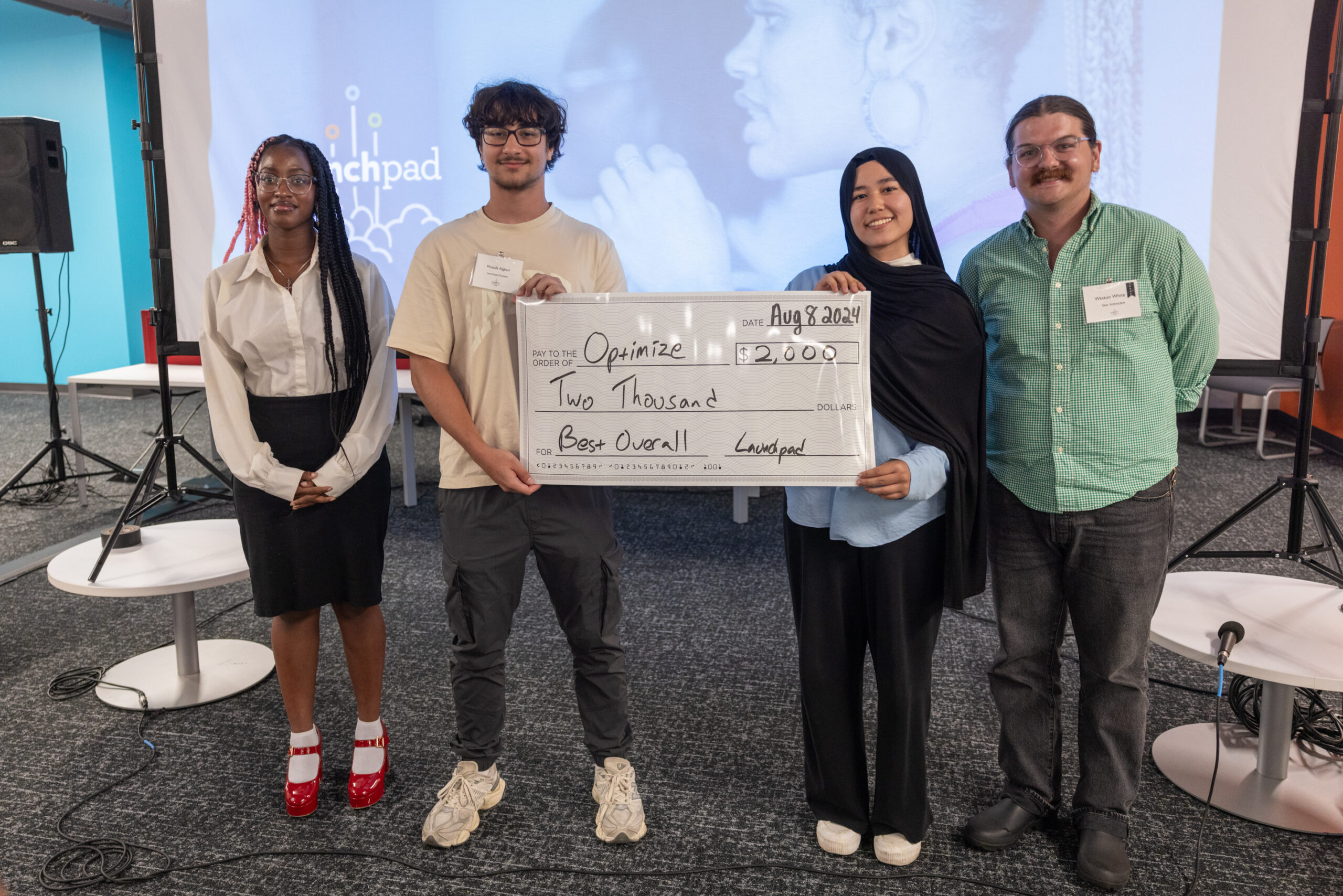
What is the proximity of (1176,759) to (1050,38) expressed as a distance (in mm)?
2282

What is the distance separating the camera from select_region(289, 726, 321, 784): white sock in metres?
2.08

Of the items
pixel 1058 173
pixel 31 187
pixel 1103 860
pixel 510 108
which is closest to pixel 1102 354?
pixel 1058 173

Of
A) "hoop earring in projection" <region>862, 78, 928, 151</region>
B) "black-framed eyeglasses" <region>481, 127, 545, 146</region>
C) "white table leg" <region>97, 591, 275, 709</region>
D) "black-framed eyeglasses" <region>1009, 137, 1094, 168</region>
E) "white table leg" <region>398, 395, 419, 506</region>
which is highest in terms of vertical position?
"hoop earring in projection" <region>862, 78, 928, 151</region>

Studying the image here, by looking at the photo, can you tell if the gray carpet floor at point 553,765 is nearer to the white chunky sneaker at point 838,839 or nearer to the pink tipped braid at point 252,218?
the white chunky sneaker at point 838,839

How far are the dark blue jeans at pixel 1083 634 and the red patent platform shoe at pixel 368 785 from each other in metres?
1.44

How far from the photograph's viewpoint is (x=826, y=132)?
3.25 metres

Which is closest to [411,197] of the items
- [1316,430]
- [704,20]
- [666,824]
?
[704,20]

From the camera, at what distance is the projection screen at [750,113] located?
278cm

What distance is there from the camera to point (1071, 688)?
104 inches

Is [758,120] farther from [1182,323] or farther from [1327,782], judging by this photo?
[1327,782]

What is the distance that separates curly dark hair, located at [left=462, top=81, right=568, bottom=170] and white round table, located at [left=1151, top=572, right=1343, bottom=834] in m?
1.72

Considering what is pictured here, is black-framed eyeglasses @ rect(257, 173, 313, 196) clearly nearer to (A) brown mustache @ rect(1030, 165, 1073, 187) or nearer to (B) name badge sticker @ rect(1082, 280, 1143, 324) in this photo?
(A) brown mustache @ rect(1030, 165, 1073, 187)

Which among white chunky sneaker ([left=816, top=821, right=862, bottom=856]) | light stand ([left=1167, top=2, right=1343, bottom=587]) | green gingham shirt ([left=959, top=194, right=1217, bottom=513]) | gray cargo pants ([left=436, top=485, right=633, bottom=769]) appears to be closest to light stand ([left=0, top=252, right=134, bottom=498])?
gray cargo pants ([left=436, top=485, right=633, bottom=769])

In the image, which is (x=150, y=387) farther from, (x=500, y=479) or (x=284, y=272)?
(x=500, y=479)
